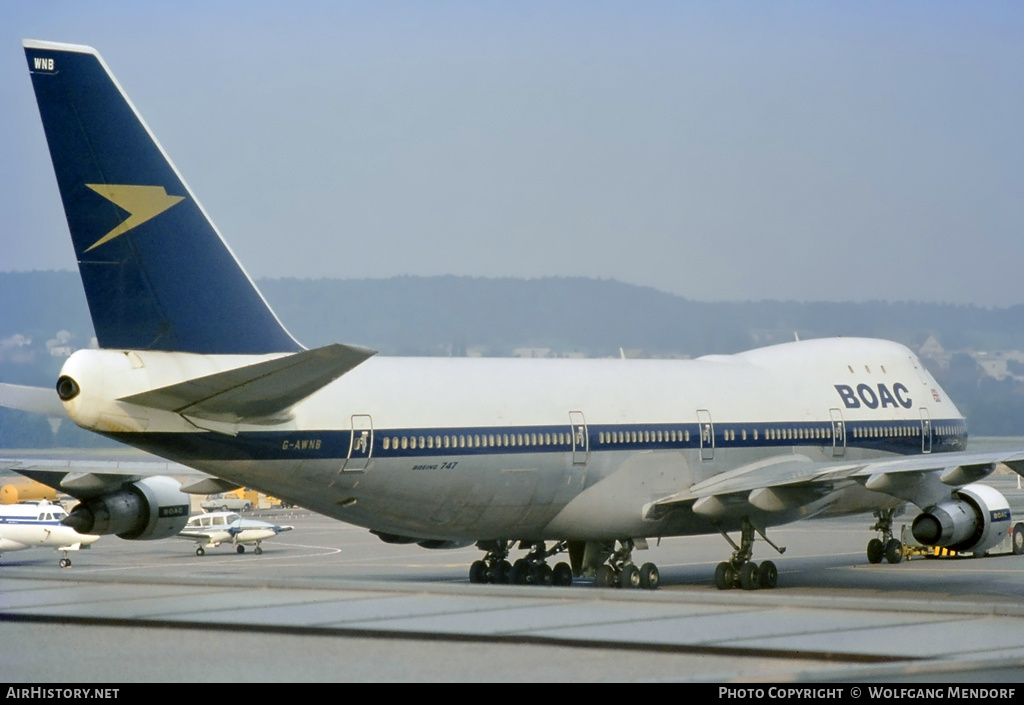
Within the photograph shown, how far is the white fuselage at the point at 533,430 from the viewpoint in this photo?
69.8 ft

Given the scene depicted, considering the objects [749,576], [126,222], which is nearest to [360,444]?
[126,222]

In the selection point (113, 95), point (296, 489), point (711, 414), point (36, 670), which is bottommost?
point (36, 670)

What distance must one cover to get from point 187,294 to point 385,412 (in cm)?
446

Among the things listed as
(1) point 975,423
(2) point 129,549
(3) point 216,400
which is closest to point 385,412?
(3) point 216,400

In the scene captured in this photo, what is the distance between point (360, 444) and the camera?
23.2 m

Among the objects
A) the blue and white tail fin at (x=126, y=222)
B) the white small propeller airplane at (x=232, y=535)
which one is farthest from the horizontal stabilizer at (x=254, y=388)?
the white small propeller airplane at (x=232, y=535)

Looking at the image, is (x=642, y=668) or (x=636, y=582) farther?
(x=636, y=582)

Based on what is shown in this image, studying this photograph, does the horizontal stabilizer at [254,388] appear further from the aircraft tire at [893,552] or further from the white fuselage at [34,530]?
the white fuselage at [34,530]

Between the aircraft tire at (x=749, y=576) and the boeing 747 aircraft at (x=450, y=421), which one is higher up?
the boeing 747 aircraft at (x=450, y=421)

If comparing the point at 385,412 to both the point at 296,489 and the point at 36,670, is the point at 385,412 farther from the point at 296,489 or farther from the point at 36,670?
the point at 36,670

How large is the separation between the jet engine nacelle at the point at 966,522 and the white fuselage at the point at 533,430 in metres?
2.75

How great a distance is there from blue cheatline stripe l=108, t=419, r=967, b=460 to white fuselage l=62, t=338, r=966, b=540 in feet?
0.10

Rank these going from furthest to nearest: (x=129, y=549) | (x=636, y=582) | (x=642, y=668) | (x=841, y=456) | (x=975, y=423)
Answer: (x=975, y=423)
(x=129, y=549)
(x=841, y=456)
(x=636, y=582)
(x=642, y=668)

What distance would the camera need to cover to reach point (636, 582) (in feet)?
92.5
